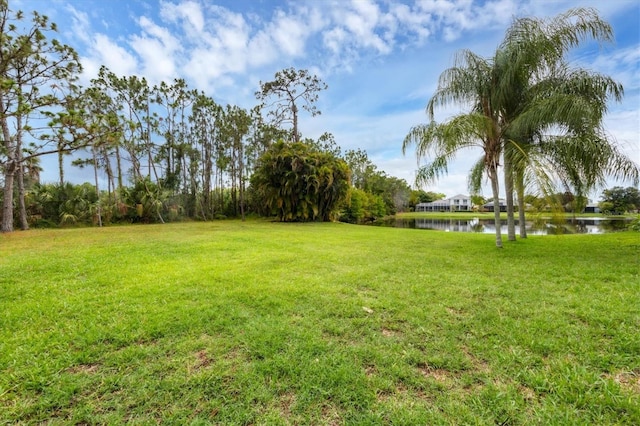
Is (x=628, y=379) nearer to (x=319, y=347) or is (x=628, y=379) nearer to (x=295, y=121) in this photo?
(x=319, y=347)

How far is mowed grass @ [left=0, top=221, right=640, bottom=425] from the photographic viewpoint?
5.21 feet

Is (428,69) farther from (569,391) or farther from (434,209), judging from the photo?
(434,209)

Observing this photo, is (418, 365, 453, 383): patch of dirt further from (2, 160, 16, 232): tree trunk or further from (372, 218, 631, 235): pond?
(2, 160, 16, 232): tree trunk

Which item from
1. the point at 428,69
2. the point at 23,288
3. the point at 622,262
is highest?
the point at 428,69

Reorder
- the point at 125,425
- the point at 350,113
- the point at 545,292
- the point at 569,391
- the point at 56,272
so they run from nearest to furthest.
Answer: the point at 125,425, the point at 569,391, the point at 545,292, the point at 56,272, the point at 350,113

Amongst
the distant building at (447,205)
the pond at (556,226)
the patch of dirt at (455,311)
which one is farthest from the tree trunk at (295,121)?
the distant building at (447,205)

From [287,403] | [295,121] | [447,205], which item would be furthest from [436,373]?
[447,205]

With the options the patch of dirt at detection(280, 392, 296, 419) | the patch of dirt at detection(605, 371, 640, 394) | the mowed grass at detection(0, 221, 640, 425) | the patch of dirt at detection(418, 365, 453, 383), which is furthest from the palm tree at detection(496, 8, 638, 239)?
the patch of dirt at detection(280, 392, 296, 419)

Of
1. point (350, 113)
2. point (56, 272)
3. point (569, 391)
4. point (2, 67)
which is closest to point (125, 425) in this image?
point (569, 391)

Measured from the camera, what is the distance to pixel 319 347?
86.1 inches

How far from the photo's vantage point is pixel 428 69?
848 cm

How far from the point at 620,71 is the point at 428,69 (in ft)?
15.0

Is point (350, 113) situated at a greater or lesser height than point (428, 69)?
greater

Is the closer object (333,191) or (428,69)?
(428,69)
